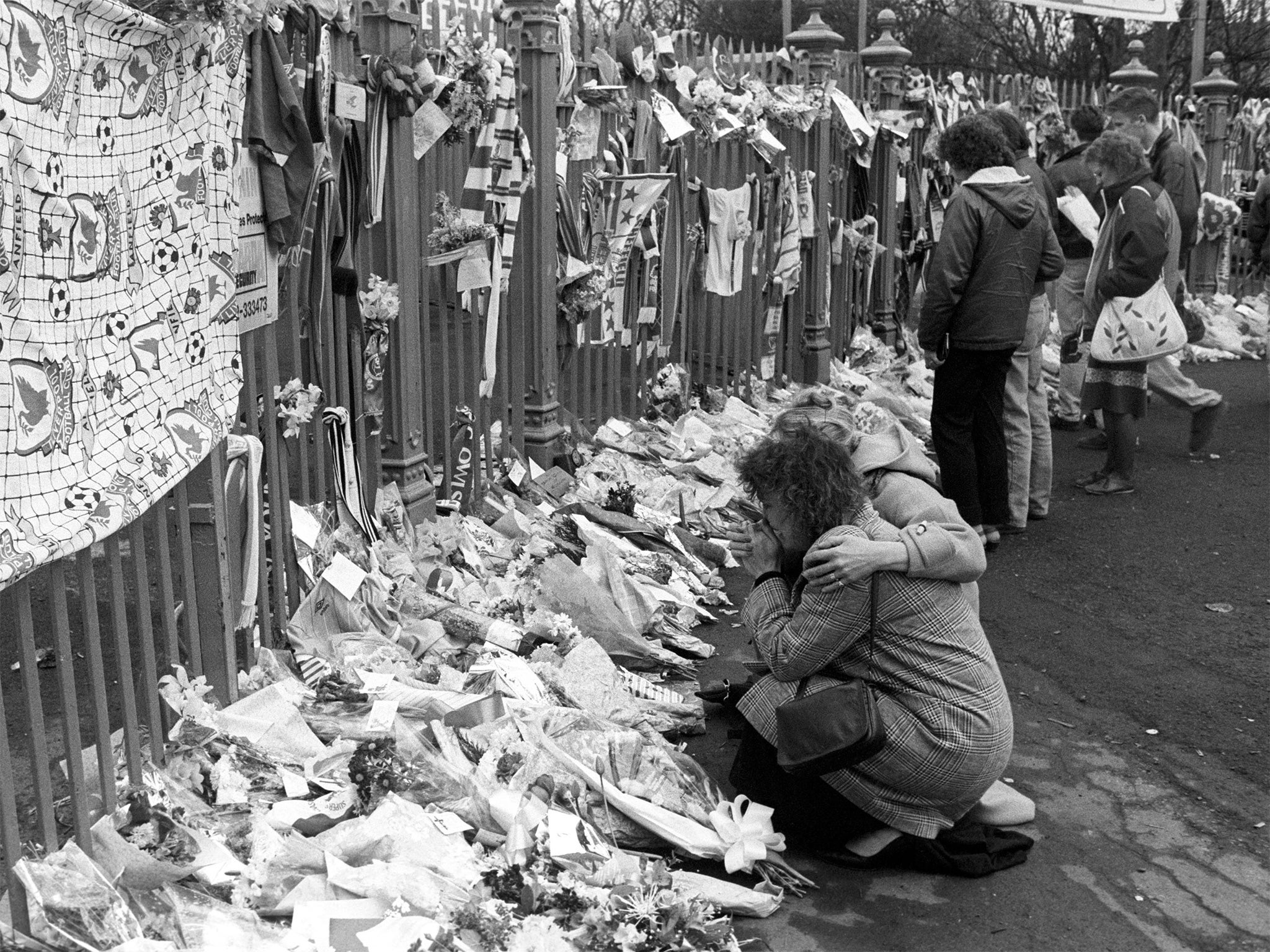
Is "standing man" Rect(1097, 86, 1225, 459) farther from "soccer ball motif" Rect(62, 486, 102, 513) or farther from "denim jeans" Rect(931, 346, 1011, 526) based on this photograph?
"soccer ball motif" Rect(62, 486, 102, 513)

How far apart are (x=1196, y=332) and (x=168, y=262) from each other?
7688mm

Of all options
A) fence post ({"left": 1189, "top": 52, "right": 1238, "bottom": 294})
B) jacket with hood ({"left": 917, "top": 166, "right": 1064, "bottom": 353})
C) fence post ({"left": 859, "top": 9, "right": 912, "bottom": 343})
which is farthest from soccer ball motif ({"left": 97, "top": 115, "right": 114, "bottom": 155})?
fence post ({"left": 1189, "top": 52, "right": 1238, "bottom": 294})

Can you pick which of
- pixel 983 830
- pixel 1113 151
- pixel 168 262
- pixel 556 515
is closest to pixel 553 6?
pixel 556 515

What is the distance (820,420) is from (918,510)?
45 centimetres

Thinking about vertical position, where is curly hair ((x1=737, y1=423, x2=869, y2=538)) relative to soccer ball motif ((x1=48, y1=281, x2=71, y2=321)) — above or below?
below

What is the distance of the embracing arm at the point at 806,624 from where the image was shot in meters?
3.60

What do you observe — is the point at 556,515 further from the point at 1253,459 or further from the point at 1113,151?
the point at 1253,459

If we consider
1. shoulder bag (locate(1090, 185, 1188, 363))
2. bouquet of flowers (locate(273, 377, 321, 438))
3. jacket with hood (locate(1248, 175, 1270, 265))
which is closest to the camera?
bouquet of flowers (locate(273, 377, 321, 438))

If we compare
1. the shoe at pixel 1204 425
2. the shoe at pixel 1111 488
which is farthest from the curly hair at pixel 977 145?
the shoe at pixel 1204 425

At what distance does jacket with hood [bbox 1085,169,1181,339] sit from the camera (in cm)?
731

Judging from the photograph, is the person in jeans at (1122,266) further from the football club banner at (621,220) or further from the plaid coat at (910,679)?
the plaid coat at (910,679)

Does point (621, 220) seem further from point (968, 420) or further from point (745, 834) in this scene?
point (745, 834)

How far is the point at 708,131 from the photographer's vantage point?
8312mm

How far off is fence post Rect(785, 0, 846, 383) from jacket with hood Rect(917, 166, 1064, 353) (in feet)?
11.4
